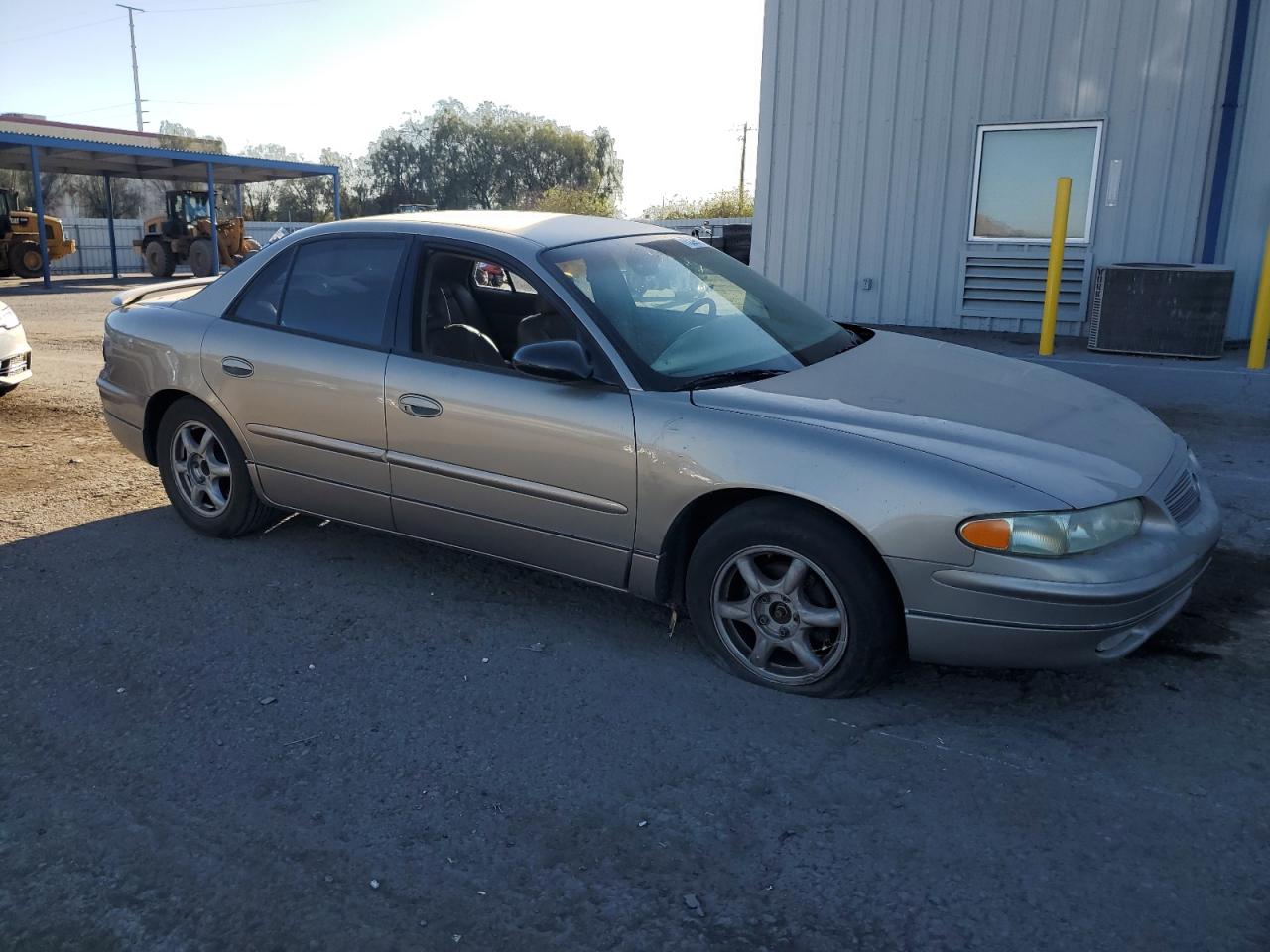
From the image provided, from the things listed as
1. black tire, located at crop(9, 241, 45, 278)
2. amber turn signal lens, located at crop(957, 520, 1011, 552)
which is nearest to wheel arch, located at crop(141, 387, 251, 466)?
amber turn signal lens, located at crop(957, 520, 1011, 552)

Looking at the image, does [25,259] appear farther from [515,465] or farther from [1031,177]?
[515,465]

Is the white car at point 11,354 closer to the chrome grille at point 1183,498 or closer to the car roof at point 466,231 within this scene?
the car roof at point 466,231

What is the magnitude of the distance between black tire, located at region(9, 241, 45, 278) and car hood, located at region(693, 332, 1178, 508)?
28888 mm

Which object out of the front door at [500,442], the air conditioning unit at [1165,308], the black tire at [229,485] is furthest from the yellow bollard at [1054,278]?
the black tire at [229,485]

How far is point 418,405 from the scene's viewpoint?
400 cm

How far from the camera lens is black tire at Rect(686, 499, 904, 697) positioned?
3184 millimetres

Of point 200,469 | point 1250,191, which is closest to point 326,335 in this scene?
point 200,469

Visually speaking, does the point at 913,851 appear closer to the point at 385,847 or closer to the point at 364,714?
the point at 385,847

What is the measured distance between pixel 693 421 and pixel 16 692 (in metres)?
2.42

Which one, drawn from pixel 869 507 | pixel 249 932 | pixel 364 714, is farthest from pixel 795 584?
pixel 249 932

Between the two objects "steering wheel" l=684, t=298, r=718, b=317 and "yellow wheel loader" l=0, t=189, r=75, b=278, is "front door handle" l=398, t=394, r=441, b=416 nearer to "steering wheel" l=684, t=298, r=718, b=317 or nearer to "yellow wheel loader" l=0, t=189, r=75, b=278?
"steering wheel" l=684, t=298, r=718, b=317

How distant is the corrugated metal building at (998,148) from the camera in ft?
33.0

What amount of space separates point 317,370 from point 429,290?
580 mm

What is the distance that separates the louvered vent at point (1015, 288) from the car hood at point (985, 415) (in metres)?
7.38
